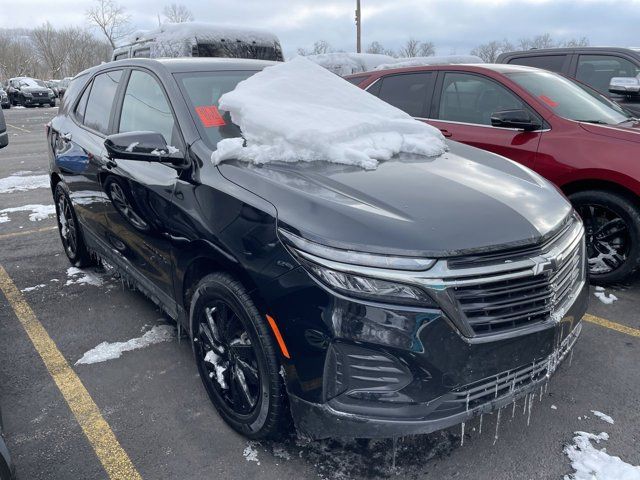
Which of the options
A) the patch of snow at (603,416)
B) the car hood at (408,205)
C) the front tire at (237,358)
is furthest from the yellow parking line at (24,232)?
the patch of snow at (603,416)

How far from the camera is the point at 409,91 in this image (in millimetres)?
5215

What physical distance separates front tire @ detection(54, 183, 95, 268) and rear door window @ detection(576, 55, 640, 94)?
6.09 meters

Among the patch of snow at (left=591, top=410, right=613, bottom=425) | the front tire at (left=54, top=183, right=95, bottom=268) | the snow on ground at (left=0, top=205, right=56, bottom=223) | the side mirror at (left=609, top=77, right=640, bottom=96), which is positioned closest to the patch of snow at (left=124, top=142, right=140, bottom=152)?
the front tire at (left=54, top=183, right=95, bottom=268)

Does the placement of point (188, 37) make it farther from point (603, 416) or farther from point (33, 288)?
Result: point (603, 416)

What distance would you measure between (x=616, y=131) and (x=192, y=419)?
11.7 feet

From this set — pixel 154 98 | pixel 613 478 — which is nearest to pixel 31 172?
pixel 154 98

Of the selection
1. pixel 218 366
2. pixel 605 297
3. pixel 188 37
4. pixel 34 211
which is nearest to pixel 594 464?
pixel 218 366

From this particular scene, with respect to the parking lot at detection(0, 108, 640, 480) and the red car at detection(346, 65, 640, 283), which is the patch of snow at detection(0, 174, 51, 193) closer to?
the parking lot at detection(0, 108, 640, 480)

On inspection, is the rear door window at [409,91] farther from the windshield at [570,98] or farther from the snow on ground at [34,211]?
the snow on ground at [34,211]

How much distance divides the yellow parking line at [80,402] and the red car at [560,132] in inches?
139

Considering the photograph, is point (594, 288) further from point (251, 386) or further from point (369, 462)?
point (251, 386)

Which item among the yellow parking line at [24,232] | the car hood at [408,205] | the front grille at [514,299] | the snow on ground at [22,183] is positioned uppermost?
the car hood at [408,205]

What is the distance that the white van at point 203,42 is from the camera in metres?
10.7

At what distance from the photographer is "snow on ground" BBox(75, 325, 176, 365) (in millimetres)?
3248
